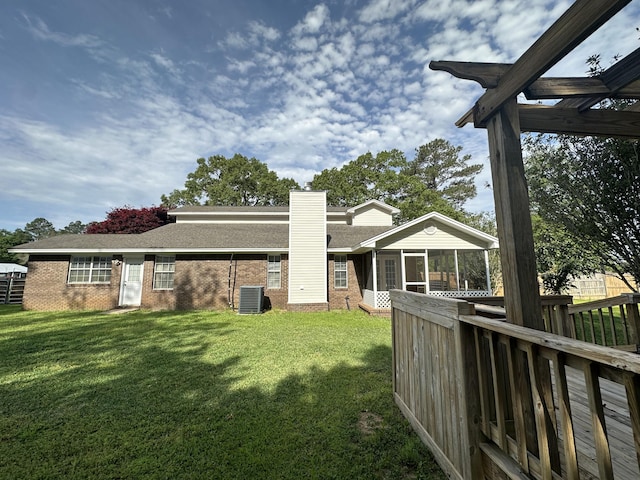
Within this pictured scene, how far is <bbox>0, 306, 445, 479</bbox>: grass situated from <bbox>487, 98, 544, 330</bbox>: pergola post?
1.69 meters

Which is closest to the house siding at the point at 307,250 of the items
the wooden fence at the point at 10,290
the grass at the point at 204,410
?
the grass at the point at 204,410

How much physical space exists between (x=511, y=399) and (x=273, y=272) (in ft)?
38.3

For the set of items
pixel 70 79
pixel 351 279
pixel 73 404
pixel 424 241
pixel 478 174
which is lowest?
pixel 73 404

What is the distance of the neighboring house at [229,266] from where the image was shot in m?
12.0

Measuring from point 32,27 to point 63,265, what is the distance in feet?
30.4

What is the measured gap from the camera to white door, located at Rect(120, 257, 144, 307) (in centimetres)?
1255

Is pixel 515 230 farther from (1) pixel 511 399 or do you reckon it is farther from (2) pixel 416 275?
(2) pixel 416 275

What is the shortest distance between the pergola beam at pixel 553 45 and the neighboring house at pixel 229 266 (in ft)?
31.4

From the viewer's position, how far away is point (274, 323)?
9359mm

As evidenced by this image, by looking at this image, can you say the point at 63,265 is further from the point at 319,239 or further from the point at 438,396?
the point at 438,396

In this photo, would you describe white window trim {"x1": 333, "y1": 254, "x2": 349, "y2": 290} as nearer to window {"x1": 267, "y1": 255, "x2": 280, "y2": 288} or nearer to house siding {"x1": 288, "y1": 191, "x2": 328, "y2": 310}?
house siding {"x1": 288, "y1": 191, "x2": 328, "y2": 310}

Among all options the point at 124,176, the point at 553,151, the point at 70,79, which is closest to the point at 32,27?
the point at 70,79

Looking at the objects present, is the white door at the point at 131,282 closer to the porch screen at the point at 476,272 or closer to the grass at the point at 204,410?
the grass at the point at 204,410

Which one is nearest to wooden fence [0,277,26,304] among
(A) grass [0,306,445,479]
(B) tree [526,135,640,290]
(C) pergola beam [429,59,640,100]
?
(A) grass [0,306,445,479]
